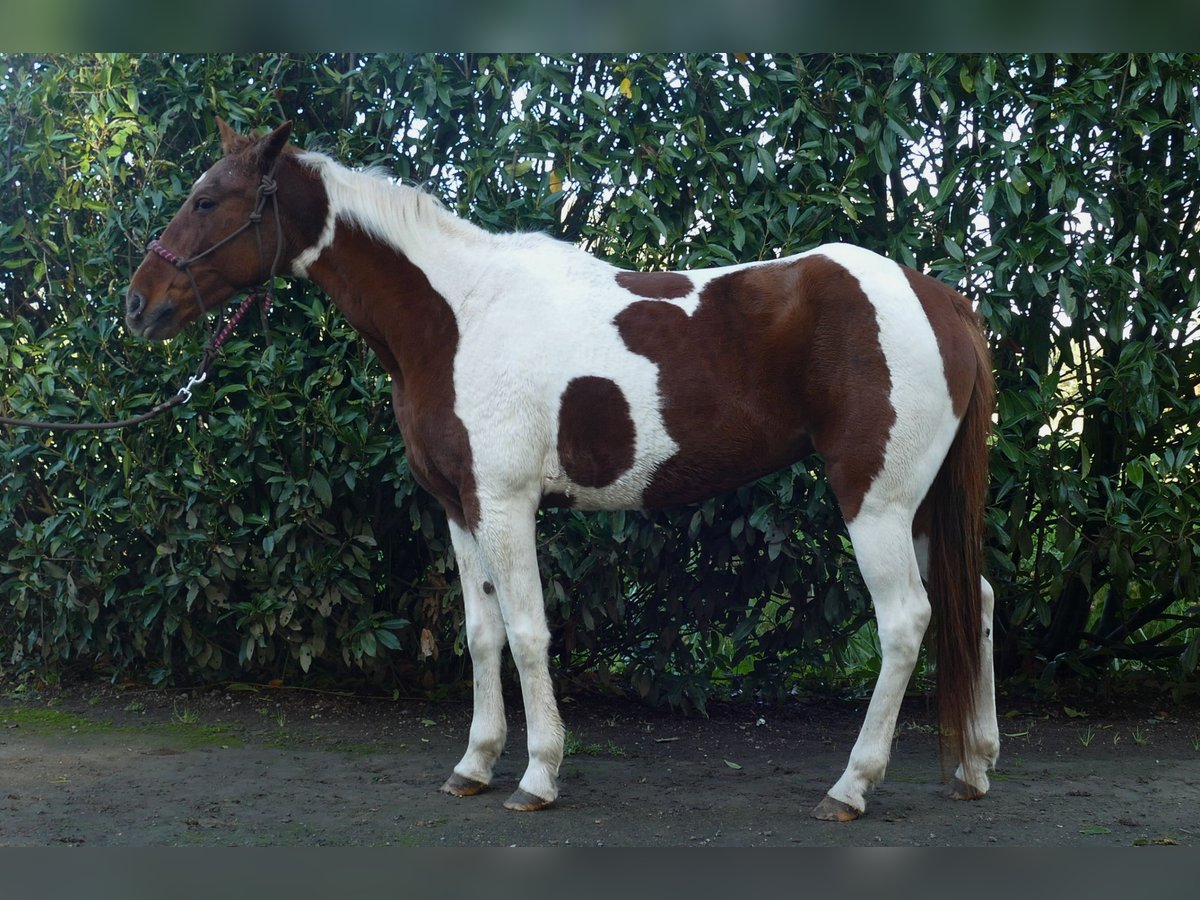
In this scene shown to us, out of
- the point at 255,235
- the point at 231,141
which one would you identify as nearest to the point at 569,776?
the point at 255,235

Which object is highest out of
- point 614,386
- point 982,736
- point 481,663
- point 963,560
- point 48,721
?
point 614,386

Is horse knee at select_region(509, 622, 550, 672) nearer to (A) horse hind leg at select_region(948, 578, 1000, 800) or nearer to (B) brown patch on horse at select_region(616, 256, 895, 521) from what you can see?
(B) brown patch on horse at select_region(616, 256, 895, 521)

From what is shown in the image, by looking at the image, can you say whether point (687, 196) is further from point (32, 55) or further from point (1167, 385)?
point (32, 55)

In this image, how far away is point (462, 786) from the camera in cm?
388

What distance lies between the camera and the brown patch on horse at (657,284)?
3775mm

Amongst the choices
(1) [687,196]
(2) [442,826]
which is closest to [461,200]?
(1) [687,196]

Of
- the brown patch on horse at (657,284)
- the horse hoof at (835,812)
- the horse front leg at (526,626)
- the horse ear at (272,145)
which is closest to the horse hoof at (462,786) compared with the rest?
the horse front leg at (526,626)

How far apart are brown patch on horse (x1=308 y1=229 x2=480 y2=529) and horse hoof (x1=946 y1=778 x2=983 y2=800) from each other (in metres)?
1.98

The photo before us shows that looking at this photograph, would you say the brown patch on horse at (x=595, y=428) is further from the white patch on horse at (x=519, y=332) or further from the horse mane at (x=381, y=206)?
the horse mane at (x=381, y=206)

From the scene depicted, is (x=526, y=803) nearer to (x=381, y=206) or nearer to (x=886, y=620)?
(x=886, y=620)

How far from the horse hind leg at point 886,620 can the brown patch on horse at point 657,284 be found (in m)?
1.01

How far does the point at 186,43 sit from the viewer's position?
2652 millimetres

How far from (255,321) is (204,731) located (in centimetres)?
188

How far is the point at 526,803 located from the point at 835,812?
1051 mm
